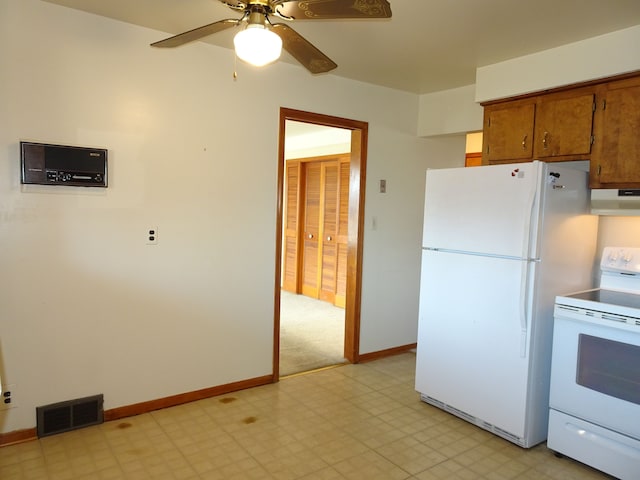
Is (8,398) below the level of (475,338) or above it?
below

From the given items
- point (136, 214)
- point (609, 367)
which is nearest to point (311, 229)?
point (136, 214)

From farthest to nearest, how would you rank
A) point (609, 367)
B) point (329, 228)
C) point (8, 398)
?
point (329, 228)
point (8, 398)
point (609, 367)

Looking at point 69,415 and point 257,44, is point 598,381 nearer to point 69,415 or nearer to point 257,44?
point 257,44

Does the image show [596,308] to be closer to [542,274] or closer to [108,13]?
[542,274]

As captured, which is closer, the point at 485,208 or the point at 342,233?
the point at 485,208

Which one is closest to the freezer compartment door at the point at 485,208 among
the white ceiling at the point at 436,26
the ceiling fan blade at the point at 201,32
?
the white ceiling at the point at 436,26

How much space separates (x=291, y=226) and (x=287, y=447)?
182 inches

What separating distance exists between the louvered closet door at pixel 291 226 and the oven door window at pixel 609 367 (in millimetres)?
4769

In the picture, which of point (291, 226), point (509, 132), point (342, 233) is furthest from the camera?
point (291, 226)

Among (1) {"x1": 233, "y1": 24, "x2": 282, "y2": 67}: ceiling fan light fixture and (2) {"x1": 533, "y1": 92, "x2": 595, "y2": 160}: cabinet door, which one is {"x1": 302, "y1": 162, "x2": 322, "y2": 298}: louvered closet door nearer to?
(2) {"x1": 533, "y1": 92, "x2": 595, "y2": 160}: cabinet door

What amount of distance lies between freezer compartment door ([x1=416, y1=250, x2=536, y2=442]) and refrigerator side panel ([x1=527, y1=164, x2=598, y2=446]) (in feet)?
0.26

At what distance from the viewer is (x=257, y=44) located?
1666 millimetres

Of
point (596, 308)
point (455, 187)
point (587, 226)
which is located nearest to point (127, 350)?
point (455, 187)

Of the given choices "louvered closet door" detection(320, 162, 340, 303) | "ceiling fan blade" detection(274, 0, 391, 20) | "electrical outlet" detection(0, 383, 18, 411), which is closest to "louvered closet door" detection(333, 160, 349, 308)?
"louvered closet door" detection(320, 162, 340, 303)
